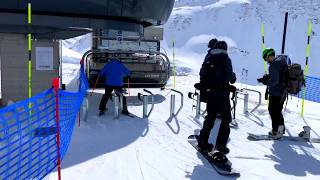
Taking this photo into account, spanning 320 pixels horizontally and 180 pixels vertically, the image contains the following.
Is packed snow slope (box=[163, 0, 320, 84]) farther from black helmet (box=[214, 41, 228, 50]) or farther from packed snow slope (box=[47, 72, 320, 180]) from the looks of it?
black helmet (box=[214, 41, 228, 50])

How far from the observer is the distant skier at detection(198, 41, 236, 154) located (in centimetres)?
591

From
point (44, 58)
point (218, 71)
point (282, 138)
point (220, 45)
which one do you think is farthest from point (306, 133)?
point (44, 58)

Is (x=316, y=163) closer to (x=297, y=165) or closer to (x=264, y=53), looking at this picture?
(x=297, y=165)

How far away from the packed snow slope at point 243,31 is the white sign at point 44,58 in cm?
13874

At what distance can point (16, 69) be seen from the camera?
9938mm

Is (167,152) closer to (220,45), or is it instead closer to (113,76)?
(220,45)

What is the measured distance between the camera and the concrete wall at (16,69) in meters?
9.84

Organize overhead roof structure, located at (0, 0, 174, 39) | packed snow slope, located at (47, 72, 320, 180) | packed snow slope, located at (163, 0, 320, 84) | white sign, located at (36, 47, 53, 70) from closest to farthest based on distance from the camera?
packed snow slope, located at (47, 72, 320, 180) → overhead roof structure, located at (0, 0, 174, 39) → white sign, located at (36, 47, 53, 70) → packed snow slope, located at (163, 0, 320, 84)

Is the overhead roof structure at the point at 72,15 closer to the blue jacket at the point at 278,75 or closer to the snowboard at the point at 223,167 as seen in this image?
the blue jacket at the point at 278,75

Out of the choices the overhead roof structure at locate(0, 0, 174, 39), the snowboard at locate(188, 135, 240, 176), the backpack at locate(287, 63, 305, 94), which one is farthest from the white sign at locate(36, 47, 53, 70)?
the backpack at locate(287, 63, 305, 94)

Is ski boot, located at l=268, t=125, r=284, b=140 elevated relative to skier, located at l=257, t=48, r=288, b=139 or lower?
lower

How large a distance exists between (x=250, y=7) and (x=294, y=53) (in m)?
37.8

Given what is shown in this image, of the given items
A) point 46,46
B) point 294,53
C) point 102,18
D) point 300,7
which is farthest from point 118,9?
point 300,7

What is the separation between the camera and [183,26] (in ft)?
615
